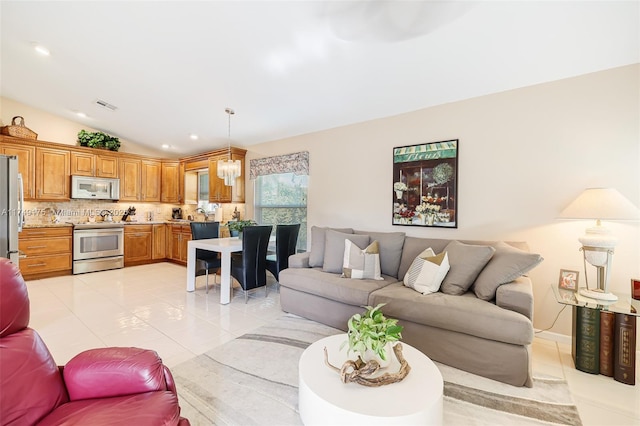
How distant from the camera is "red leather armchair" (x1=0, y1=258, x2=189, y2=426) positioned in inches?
39.9

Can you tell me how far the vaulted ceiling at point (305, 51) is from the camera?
2115mm

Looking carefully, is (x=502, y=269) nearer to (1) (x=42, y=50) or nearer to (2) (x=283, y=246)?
(2) (x=283, y=246)

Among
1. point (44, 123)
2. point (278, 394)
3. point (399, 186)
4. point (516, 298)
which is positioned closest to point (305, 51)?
point (399, 186)

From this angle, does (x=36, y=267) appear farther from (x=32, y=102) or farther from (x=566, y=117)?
(x=566, y=117)

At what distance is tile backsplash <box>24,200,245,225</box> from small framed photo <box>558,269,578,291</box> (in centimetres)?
501

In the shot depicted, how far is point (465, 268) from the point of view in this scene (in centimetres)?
247

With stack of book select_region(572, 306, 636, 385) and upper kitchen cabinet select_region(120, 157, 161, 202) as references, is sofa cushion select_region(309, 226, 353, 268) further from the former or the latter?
upper kitchen cabinet select_region(120, 157, 161, 202)

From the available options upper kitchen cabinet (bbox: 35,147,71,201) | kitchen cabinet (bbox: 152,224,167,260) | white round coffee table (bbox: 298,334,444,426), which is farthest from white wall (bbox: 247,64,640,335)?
upper kitchen cabinet (bbox: 35,147,71,201)

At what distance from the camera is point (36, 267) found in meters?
4.49

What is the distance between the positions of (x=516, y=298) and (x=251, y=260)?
2857 mm

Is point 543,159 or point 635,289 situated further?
point 543,159

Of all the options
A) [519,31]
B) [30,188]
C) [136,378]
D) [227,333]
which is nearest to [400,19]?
[519,31]

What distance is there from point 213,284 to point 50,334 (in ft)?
6.59

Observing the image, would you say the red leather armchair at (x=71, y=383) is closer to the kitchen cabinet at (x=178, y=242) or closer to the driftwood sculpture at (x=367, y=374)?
the driftwood sculpture at (x=367, y=374)
